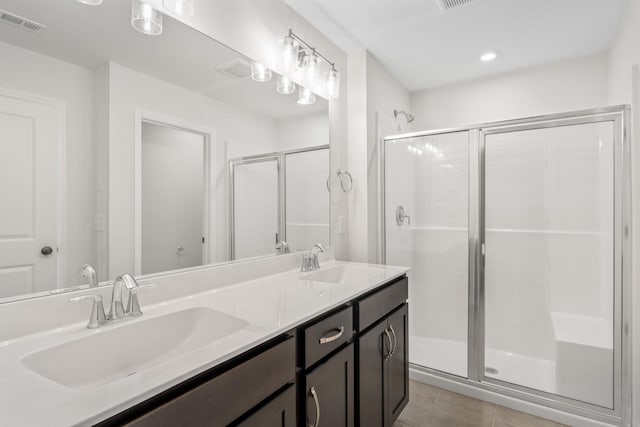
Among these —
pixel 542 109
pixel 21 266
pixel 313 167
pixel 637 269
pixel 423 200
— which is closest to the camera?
pixel 21 266

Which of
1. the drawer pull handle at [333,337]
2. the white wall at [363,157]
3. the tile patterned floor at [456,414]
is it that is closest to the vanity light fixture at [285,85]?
the white wall at [363,157]

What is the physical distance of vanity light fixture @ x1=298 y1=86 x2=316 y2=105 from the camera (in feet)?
6.70

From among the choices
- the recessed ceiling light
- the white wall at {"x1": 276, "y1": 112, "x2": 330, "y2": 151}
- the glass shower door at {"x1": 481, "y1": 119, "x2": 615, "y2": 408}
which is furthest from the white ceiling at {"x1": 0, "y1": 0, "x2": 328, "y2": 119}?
the recessed ceiling light

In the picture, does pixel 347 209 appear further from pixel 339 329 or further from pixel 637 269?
pixel 637 269

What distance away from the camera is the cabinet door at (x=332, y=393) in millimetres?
1096

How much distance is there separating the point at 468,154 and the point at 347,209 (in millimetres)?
968

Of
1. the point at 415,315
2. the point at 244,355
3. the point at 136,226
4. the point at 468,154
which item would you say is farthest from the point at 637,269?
the point at 136,226

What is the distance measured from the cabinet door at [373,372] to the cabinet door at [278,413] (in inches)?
18.8

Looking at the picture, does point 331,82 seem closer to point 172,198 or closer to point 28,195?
point 172,198

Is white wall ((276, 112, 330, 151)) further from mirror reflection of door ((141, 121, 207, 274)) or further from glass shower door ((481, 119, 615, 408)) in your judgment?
glass shower door ((481, 119, 615, 408))

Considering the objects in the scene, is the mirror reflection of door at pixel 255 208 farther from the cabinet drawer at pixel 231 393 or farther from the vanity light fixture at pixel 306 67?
the cabinet drawer at pixel 231 393

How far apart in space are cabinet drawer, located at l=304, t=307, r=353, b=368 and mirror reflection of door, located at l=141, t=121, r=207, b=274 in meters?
0.63

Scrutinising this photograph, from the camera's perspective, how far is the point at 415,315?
2824 mm

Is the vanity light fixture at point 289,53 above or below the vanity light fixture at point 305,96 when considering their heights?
above
